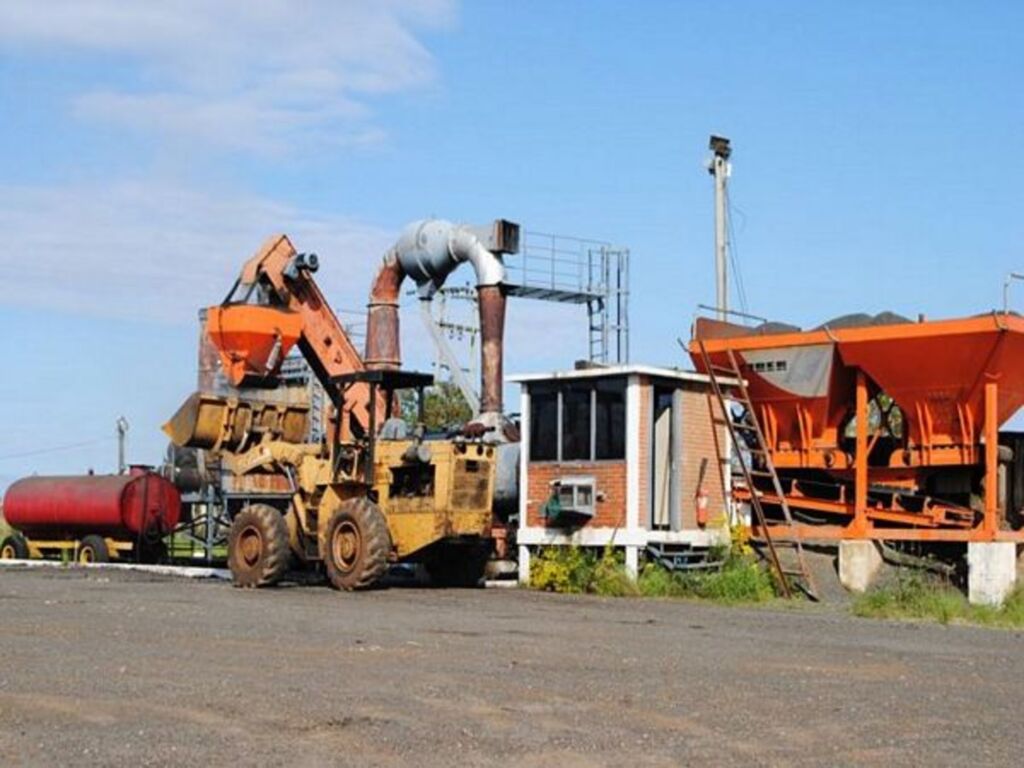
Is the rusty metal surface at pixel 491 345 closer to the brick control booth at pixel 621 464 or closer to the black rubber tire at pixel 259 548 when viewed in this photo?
the brick control booth at pixel 621 464

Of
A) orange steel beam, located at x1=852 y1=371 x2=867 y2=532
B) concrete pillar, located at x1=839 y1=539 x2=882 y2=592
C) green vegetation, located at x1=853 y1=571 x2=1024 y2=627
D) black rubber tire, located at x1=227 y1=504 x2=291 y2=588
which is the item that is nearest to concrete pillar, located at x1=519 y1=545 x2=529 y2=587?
black rubber tire, located at x1=227 y1=504 x2=291 y2=588

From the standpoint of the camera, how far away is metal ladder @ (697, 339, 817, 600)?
23250 mm

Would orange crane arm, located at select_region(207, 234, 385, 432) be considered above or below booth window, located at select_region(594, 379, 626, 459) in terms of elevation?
above

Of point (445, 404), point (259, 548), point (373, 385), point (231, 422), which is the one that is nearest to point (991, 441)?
point (373, 385)

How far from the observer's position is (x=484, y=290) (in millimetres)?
31219

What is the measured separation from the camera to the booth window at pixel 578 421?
24.2 metres

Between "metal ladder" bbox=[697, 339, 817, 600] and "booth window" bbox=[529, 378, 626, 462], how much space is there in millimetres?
1640

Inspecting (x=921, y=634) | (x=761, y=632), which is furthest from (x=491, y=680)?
(x=921, y=634)

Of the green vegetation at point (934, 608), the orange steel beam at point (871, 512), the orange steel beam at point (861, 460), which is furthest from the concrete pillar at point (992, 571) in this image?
the orange steel beam at point (861, 460)

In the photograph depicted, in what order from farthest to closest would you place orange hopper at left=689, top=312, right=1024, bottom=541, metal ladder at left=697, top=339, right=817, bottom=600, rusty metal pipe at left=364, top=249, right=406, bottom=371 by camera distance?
1. rusty metal pipe at left=364, top=249, right=406, bottom=371
2. orange hopper at left=689, top=312, right=1024, bottom=541
3. metal ladder at left=697, top=339, right=817, bottom=600

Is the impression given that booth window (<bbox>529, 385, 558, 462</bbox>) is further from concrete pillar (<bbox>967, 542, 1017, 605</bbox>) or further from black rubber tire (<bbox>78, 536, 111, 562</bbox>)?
black rubber tire (<bbox>78, 536, 111, 562</bbox>)

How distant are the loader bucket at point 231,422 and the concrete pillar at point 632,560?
25.3ft

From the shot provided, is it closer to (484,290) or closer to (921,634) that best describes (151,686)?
(921,634)

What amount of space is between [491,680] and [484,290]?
19747 millimetres
